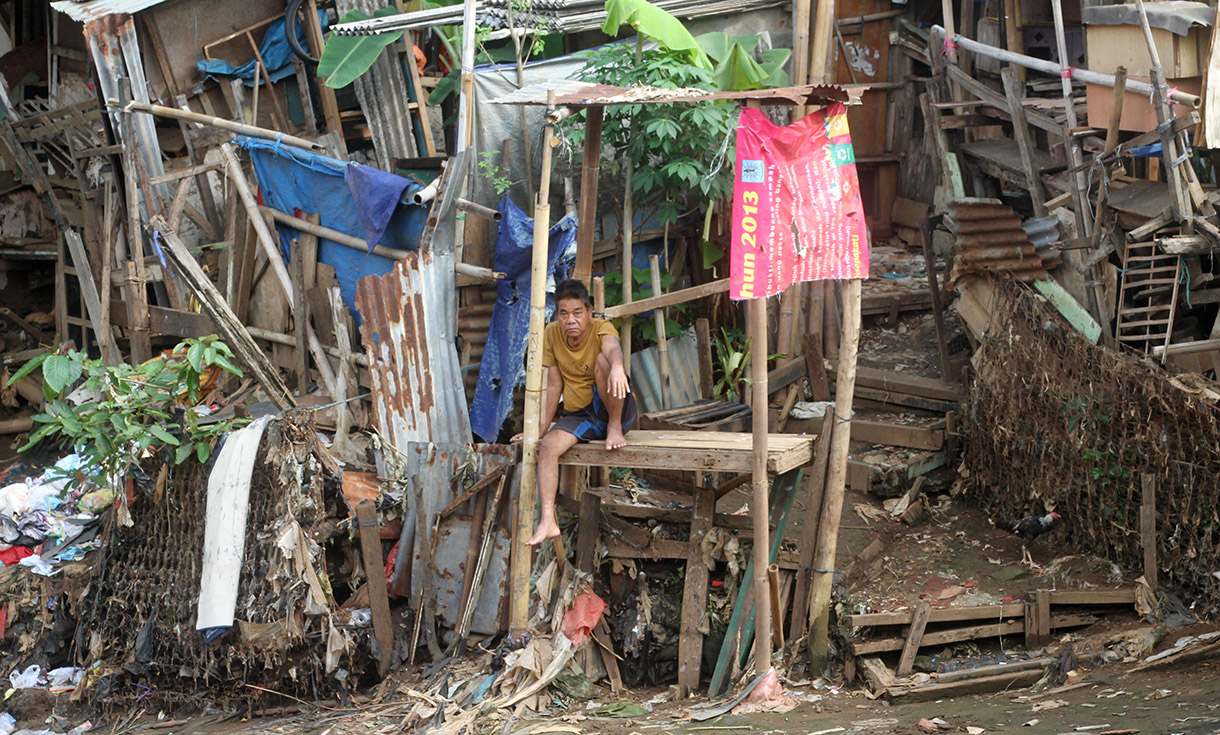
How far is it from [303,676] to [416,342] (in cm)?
255

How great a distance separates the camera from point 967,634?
6734 mm

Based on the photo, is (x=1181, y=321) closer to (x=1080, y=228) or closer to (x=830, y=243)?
(x=1080, y=228)

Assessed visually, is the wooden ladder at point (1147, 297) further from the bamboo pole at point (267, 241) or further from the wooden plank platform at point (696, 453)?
the bamboo pole at point (267, 241)

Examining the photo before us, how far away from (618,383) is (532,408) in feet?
1.85

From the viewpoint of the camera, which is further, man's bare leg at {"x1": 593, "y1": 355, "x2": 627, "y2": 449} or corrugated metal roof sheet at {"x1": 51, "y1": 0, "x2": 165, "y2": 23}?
corrugated metal roof sheet at {"x1": 51, "y1": 0, "x2": 165, "y2": 23}

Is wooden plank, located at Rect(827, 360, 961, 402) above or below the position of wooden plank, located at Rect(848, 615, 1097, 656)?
above

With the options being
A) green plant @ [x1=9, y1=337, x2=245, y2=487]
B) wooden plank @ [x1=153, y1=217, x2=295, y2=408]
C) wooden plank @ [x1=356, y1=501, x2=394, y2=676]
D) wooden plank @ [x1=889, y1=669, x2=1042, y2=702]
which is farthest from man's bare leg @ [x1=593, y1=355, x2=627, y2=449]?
wooden plank @ [x1=153, y1=217, x2=295, y2=408]

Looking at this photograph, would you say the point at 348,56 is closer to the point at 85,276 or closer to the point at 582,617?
the point at 85,276

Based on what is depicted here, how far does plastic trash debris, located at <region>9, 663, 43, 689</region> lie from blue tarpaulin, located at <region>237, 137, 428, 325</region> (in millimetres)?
3523

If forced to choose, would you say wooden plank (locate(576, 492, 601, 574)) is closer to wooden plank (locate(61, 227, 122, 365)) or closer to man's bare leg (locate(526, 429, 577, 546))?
man's bare leg (locate(526, 429, 577, 546))

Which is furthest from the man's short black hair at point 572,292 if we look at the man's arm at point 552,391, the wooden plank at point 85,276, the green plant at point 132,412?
the wooden plank at point 85,276

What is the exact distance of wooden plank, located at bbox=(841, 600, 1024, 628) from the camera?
6.64m

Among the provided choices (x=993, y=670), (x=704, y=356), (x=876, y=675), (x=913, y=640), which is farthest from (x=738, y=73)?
(x=993, y=670)

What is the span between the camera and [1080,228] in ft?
25.9
